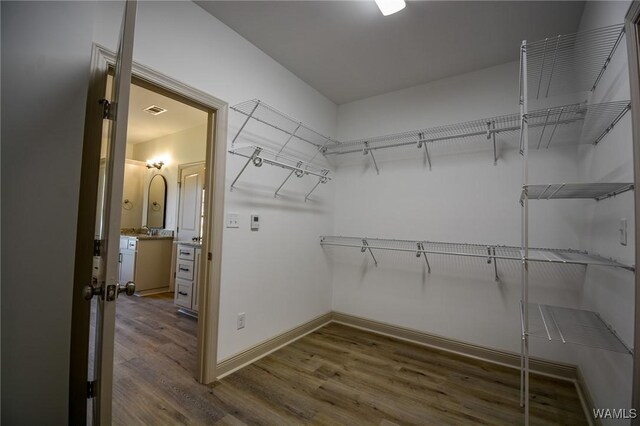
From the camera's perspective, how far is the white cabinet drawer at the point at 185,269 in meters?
3.41

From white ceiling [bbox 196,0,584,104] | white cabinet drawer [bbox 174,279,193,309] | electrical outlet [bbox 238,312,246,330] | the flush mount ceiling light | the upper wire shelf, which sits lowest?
white cabinet drawer [bbox 174,279,193,309]

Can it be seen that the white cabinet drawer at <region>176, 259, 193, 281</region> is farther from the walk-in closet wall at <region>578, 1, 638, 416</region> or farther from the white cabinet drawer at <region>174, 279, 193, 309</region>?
the walk-in closet wall at <region>578, 1, 638, 416</region>

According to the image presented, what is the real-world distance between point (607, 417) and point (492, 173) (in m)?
1.69

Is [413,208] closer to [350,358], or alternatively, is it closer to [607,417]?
[350,358]

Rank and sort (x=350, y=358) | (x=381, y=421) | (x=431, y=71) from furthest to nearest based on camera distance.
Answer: (x=431, y=71) → (x=350, y=358) → (x=381, y=421)

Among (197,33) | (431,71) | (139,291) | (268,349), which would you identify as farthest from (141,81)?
(139,291)

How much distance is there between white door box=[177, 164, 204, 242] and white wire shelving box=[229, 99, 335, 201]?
2.16m

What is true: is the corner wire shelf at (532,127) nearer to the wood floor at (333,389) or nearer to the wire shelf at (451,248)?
the wire shelf at (451,248)

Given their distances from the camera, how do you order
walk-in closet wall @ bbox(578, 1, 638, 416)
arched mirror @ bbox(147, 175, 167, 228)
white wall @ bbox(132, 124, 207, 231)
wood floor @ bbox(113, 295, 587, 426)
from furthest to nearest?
arched mirror @ bbox(147, 175, 167, 228), white wall @ bbox(132, 124, 207, 231), wood floor @ bbox(113, 295, 587, 426), walk-in closet wall @ bbox(578, 1, 638, 416)

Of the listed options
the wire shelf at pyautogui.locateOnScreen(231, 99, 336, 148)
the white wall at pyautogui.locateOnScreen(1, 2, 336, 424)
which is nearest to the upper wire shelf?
the wire shelf at pyautogui.locateOnScreen(231, 99, 336, 148)

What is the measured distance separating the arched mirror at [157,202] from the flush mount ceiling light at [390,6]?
442 cm

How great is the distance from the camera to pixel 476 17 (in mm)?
1880

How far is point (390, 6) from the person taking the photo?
69.3 inches

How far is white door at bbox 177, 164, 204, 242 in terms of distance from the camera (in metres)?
4.23
